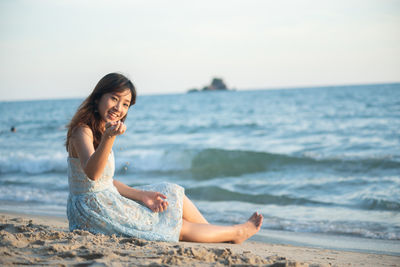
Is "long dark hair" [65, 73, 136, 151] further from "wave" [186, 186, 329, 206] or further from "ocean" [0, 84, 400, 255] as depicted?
"wave" [186, 186, 329, 206]

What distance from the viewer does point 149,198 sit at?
350 centimetres

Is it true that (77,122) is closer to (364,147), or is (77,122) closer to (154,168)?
(154,168)

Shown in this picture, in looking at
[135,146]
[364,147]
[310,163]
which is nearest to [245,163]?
[310,163]

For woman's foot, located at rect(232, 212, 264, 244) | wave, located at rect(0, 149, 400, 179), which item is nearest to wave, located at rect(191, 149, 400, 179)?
wave, located at rect(0, 149, 400, 179)

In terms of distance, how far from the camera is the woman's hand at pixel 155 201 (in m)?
3.47

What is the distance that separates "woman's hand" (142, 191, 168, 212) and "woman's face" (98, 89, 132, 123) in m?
0.75

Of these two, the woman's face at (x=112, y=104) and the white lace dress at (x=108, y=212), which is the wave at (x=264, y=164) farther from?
the woman's face at (x=112, y=104)

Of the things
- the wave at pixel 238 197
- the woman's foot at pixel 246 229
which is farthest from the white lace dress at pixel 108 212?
the wave at pixel 238 197

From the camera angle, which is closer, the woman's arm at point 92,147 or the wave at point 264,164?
the woman's arm at point 92,147

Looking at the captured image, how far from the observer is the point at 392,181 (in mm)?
7516

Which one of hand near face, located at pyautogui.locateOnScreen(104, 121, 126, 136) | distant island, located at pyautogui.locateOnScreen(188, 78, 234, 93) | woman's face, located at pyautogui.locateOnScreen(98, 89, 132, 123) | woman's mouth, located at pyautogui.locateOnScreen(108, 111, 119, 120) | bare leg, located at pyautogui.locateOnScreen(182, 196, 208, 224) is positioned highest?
distant island, located at pyautogui.locateOnScreen(188, 78, 234, 93)

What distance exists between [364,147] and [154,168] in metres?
5.80

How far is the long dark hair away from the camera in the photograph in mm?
3262

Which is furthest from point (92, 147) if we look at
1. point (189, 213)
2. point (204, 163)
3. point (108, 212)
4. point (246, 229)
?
point (204, 163)
